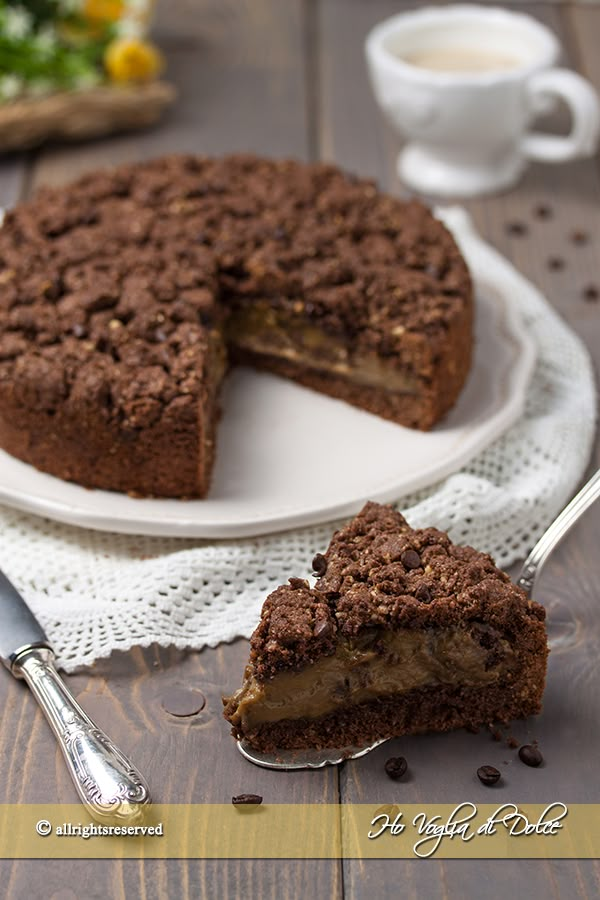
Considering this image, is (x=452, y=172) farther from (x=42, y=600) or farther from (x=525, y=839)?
(x=525, y=839)

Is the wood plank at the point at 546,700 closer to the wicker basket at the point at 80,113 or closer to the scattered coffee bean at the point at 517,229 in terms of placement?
the scattered coffee bean at the point at 517,229

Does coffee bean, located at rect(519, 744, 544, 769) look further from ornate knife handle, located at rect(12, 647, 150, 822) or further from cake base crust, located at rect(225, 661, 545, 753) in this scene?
ornate knife handle, located at rect(12, 647, 150, 822)

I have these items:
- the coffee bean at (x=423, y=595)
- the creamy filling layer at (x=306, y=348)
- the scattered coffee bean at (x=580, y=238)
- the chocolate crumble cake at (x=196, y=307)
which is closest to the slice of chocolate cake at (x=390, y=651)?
the coffee bean at (x=423, y=595)

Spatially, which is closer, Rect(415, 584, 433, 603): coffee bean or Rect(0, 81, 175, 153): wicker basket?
Rect(415, 584, 433, 603): coffee bean

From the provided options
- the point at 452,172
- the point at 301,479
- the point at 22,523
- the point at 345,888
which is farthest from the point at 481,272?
the point at 345,888

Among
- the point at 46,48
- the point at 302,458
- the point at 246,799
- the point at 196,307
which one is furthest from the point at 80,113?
the point at 246,799

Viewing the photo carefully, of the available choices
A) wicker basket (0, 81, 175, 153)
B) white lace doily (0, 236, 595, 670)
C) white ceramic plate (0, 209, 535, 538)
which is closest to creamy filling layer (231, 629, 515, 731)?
white lace doily (0, 236, 595, 670)
